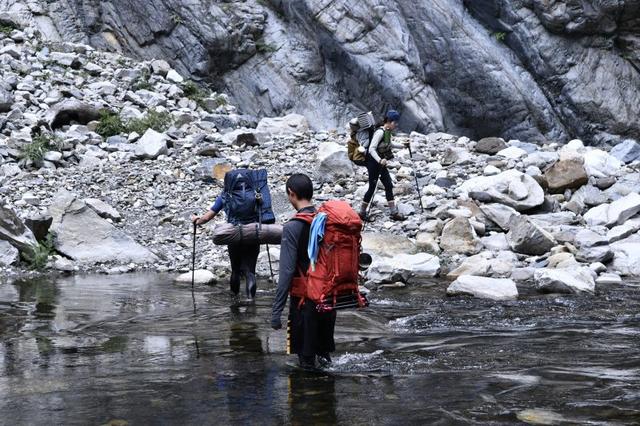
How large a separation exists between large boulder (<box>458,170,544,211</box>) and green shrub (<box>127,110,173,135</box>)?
33.4 ft

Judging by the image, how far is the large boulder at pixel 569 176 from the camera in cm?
1495

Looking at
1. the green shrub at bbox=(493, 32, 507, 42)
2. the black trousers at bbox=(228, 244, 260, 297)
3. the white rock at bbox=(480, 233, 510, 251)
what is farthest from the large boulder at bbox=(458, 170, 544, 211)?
the green shrub at bbox=(493, 32, 507, 42)

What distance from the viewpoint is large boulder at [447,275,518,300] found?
9336mm

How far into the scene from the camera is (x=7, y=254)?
12.1m

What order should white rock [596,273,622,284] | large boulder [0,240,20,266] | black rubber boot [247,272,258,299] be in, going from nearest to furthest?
black rubber boot [247,272,258,299]
white rock [596,273,622,284]
large boulder [0,240,20,266]

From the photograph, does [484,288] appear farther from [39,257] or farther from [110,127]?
[110,127]

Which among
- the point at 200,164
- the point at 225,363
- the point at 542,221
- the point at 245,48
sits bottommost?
the point at 225,363

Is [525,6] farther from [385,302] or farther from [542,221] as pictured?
[385,302]

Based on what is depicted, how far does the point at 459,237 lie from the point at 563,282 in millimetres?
3151

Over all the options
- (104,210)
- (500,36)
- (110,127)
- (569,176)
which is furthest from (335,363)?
(500,36)

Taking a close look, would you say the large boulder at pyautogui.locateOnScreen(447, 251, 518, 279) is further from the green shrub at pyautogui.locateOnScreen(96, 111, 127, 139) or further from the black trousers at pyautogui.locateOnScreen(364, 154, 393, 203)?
the green shrub at pyautogui.locateOnScreen(96, 111, 127, 139)

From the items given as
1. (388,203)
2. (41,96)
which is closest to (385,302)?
(388,203)

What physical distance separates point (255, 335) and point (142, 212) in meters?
8.36

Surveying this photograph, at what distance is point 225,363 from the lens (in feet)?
20.1
